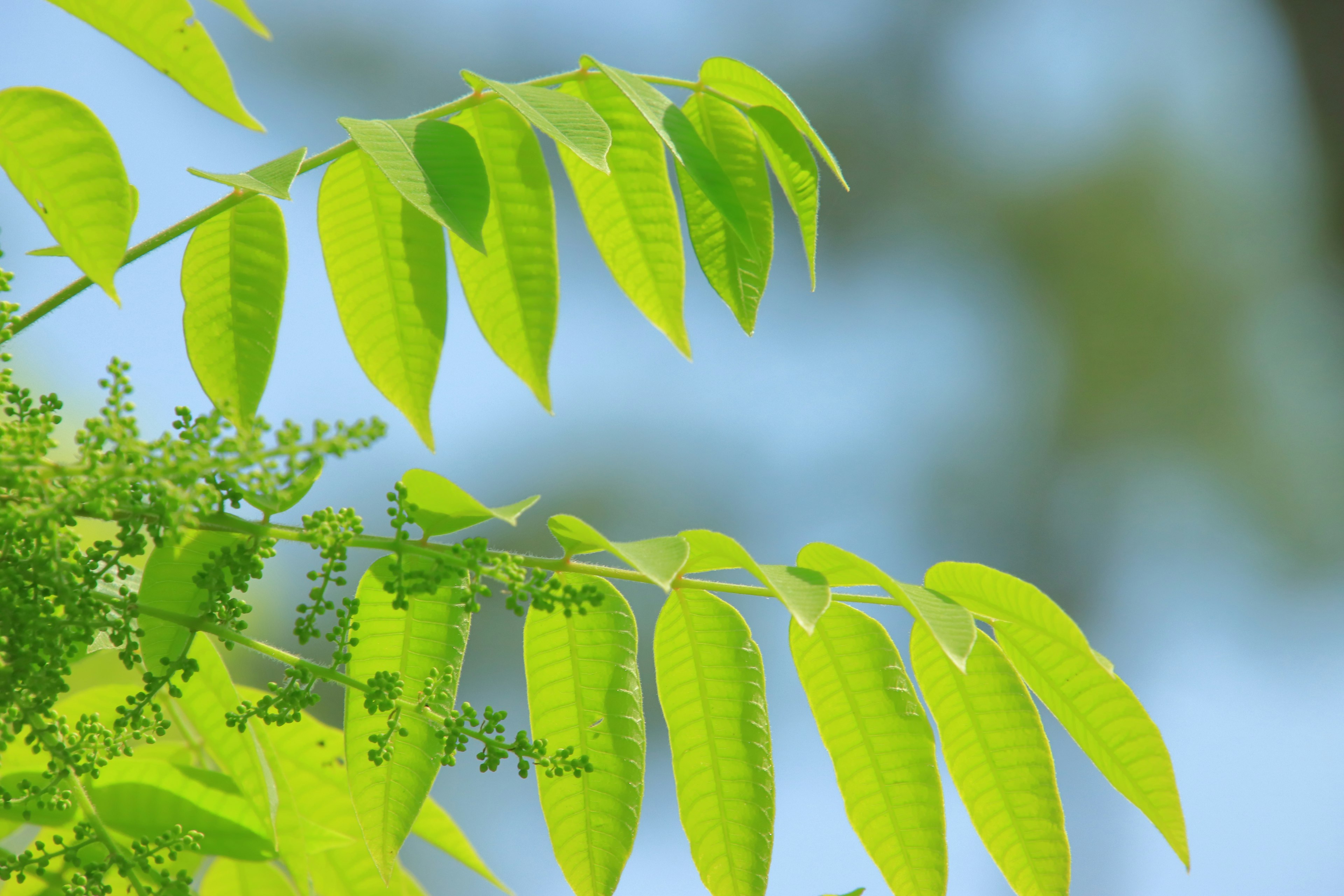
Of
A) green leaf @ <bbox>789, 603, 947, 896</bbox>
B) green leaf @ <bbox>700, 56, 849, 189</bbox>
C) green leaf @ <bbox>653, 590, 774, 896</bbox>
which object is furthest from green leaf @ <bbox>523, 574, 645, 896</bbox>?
green leaf @ <bbox>700, 56, 849, 189</bbox>

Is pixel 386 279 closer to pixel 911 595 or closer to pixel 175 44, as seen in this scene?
pixel 175 44

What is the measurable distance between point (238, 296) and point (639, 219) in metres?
0.37

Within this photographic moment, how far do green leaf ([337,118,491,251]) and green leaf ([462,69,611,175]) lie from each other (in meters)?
0.05

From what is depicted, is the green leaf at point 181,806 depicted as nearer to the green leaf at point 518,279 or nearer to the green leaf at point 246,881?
the green leaf at point 246,881

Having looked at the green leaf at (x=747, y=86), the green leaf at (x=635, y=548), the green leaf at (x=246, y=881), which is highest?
the green leaf at (x=747, y=86)

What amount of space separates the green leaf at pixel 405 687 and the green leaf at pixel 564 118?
37cm

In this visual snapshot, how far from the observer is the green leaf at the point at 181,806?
3.03ft

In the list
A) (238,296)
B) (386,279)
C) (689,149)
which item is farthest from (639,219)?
(238,296)

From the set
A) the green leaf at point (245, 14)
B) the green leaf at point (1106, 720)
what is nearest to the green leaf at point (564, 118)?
the green leaf at point (245, 14)

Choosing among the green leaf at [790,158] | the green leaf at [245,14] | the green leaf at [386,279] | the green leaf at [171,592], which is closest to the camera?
the green leaf at [245,14]

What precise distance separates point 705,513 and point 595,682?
901 cm

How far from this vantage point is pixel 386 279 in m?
0.92

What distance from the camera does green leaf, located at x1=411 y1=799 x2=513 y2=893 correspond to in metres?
1.05

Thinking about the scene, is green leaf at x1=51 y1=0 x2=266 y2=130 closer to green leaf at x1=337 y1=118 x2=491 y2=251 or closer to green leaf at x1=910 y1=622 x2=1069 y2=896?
green leaf at x1=337 y1=118 x2=491 y2=251
